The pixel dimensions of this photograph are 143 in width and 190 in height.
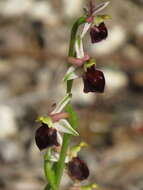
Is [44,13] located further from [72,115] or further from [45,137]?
[45,137]

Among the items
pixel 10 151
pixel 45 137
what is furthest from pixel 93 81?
pixel 10 151

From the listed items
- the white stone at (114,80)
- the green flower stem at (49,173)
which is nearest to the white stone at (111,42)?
the white stone at (114,80)

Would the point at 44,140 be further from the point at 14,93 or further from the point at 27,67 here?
the point at 27,67

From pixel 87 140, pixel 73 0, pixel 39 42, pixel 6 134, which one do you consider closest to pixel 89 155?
pixel 87 140

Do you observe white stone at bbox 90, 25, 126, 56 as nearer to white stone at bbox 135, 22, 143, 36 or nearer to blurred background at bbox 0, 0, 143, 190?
blurred background at bbox 0, 0, 143, 190

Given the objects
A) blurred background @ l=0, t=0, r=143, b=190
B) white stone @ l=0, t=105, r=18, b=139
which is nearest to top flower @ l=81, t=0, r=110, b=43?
blurred background @ l=0, t=0, r=143, b=190
